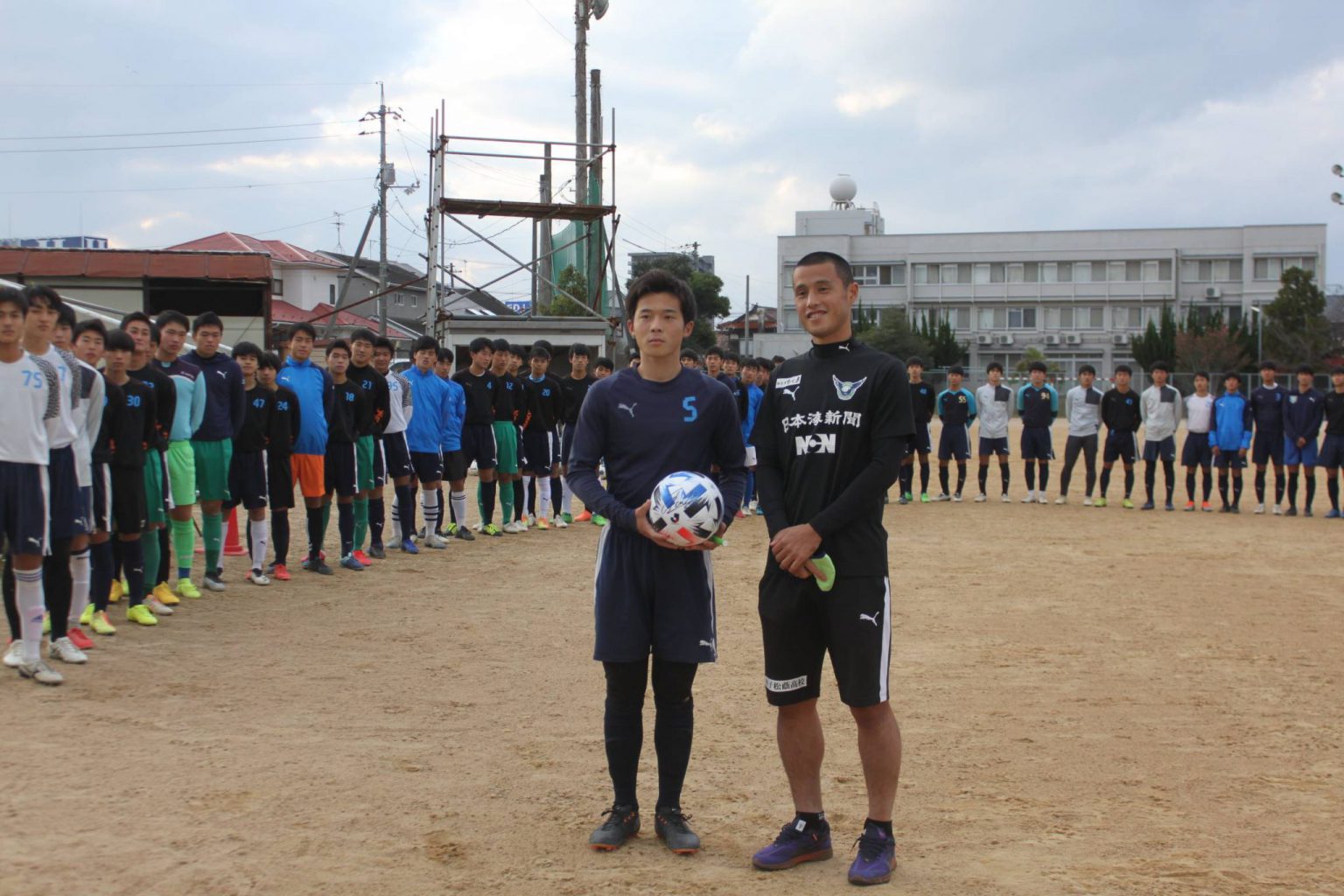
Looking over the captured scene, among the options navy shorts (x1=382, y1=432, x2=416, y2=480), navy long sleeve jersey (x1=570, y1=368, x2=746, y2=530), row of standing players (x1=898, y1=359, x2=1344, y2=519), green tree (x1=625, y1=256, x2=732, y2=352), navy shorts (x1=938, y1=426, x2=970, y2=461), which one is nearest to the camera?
navy long sleeve jersey (x1=570, y1=368, x2=746, y2=530)

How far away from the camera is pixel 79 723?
562 cm

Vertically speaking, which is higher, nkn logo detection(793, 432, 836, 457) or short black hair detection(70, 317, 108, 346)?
short black hair detection(70, 317, 108, 346)

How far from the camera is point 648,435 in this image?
14.4ft

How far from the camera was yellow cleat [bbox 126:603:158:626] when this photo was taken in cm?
799

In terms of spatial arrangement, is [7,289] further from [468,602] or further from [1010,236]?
[1010,236]

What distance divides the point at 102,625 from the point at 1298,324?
202ft

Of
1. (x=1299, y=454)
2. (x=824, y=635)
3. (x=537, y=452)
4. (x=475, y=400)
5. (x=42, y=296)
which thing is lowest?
(x=824, y=635)

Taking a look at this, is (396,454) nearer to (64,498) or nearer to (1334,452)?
(64,498)

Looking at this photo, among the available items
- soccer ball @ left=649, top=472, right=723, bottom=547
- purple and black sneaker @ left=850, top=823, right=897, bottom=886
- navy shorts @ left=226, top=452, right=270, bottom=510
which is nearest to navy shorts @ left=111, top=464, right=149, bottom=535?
navy shorts @ left=226, top=452, right=270, bottom=510

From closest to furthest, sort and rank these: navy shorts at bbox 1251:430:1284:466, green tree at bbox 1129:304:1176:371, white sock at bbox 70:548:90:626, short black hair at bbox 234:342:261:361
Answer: white sock at bbox 70:548:90:626
short black hair at bbox 234:342:261:361
navy shorts at bbox 1251:430:1284:466
green tree at bbox 1129:304:1176:371

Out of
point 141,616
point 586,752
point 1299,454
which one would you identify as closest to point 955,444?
point 1299,454

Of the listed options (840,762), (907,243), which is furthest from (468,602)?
(907,243)

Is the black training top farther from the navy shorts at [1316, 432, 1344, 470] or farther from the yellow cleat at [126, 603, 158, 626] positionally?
the navy shorts at [1316, 432, 1344, 470]

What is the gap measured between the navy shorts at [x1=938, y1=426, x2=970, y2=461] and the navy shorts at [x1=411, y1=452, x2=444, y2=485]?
9.33 meters
